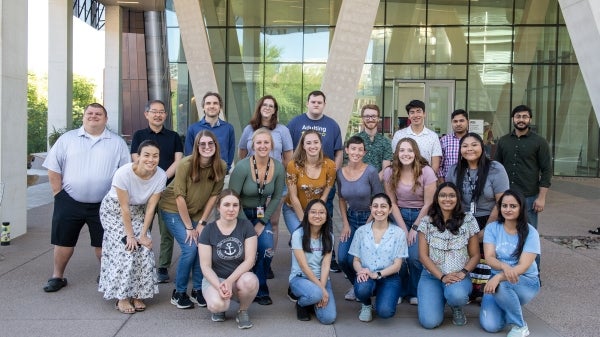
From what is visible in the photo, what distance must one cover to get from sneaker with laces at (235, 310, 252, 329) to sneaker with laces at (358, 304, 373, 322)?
99 cm

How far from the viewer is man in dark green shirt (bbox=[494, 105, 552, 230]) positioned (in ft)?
20.9

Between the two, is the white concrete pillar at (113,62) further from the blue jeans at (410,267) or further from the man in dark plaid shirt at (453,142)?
the blue jeans at (410,267)

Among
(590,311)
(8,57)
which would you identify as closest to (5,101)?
(8,57)

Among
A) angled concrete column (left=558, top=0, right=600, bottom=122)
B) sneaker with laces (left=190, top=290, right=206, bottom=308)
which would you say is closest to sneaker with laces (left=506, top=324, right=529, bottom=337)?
sneaker with laces (left=190, top=290, right=206, bottom=308)

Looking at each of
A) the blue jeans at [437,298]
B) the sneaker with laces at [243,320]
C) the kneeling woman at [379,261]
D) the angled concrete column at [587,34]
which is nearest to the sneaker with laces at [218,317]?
the sneaker with laces at [243,320]

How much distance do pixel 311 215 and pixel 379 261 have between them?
728 millimetres

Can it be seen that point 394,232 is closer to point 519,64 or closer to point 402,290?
point 402,290

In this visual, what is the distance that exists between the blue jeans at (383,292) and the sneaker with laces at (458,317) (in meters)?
0.52

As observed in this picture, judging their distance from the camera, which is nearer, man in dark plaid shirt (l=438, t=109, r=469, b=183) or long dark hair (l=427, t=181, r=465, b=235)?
long dark hair (l=427, t=181, r=465, b=235)

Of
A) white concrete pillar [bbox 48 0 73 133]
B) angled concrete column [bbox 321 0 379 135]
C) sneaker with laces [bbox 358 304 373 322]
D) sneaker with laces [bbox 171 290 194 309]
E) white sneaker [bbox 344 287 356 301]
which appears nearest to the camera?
sneaker with laces [bbox 358 304 373 322]

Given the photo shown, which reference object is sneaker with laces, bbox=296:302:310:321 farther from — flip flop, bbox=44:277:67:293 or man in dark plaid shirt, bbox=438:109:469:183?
flip flop, bbox=44:277:67:293

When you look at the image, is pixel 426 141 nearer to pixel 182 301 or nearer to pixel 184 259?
pixel 184 259

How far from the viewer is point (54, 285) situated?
603 centimetres

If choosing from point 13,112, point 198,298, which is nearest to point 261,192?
point 198,298
